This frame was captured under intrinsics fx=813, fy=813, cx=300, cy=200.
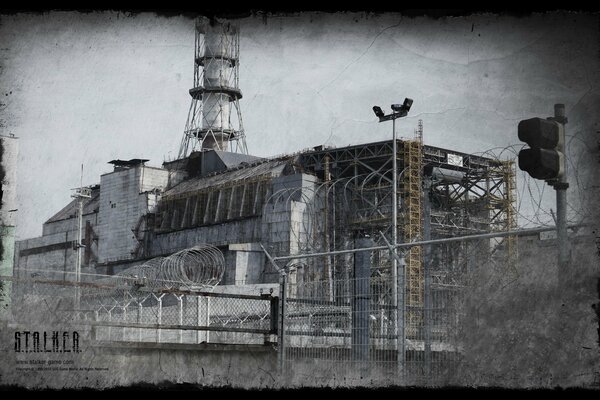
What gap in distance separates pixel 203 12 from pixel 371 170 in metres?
33.5

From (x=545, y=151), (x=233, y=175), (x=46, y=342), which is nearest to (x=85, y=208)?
(x=233, y=175)

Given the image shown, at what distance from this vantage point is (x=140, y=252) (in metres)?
54.8

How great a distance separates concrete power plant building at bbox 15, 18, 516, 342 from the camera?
137ft

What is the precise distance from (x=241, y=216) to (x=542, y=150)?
40567 millimetres

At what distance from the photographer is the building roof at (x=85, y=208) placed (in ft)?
200

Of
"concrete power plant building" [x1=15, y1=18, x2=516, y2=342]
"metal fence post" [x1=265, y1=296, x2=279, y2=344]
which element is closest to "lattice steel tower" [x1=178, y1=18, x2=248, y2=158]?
"concrete power plant building" [x1=15, y1=18, x2=516, y2=342]

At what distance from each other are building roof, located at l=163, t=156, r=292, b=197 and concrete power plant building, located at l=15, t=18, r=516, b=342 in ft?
0.42

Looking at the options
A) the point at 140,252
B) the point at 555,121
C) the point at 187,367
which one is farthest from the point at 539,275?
the point at 140,252

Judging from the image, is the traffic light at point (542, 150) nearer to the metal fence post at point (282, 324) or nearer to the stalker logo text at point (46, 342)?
the metal fence post at point (282, 324)

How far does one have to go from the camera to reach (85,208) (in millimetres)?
62094

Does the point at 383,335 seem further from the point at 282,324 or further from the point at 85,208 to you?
the point at 85,208

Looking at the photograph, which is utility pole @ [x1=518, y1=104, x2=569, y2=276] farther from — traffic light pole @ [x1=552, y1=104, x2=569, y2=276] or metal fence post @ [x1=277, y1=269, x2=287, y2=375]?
metal fence post @ [x1=277, y1=269, x2=287, y2=375]

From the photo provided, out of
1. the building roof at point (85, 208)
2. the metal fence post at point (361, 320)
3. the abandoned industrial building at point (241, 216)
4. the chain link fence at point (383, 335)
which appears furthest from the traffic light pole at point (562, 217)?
the building roof at point (85, 208)

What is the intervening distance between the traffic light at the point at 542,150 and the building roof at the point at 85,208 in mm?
54319
